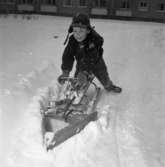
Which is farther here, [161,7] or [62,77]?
[161,7]

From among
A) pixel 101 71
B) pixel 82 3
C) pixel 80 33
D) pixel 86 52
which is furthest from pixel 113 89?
pixel 82 3

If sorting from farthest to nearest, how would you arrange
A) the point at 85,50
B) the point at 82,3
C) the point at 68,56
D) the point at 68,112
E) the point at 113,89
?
the point at 82,3, the point at 113,89, the point at 68,56, the point at 85,50, the point at 68,112

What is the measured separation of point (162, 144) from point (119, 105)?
0.70 metres

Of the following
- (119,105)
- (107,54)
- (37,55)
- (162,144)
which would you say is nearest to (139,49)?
(107,54)

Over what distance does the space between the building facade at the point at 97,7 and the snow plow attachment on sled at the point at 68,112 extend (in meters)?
3.65

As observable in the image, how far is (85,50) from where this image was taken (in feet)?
10.6

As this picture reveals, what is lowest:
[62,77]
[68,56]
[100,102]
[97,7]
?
[100,102]

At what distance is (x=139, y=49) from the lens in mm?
4930

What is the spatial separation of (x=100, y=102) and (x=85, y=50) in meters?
0.53

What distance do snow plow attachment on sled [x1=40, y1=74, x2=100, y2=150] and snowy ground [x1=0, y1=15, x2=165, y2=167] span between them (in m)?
0.06

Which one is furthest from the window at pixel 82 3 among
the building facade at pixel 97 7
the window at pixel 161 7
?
the window at pixel 161 7

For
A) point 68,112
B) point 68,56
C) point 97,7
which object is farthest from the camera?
point 97,7

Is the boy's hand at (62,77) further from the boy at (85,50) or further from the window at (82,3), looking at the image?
the window at (82,3)

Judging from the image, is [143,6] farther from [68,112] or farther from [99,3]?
[68,112]
